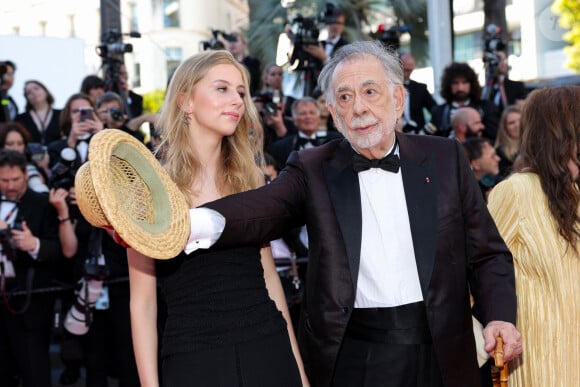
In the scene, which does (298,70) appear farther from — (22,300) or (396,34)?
(22,300)

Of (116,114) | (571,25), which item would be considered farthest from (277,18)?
(116,114)

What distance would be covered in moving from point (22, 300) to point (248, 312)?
3.83m

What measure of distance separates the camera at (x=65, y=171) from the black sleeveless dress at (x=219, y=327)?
3.60m

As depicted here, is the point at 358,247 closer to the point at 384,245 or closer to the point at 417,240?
the point at 384,245

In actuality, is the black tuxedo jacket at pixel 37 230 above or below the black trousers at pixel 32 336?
above

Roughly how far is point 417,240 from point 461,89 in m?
5.34

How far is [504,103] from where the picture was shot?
28.8 feet

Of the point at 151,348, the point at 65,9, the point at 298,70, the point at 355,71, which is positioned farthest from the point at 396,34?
the point at 65,9

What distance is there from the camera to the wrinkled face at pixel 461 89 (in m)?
8.38

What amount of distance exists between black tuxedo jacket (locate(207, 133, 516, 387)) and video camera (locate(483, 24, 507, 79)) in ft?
18.4

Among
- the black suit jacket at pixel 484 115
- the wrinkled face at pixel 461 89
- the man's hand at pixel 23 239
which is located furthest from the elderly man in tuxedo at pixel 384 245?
the wrinkled face at pixel 461 89

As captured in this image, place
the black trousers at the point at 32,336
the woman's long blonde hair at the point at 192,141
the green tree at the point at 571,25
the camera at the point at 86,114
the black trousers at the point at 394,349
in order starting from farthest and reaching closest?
the green tree at the point at 571,25 → the camera at the point at 86,114 → the black trousers at the point at 32,336 → the woman's long blonde hair at the point at 192,141 → the black trousers at the point at 394,349

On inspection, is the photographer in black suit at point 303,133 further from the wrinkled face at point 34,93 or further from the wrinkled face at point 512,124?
the wrinkled face at point 34,93

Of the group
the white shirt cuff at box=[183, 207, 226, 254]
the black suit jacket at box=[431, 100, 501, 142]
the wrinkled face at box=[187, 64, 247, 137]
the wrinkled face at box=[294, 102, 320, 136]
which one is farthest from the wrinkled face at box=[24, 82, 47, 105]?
the white shirt cuff at box=[183, 207, 226, 254]
